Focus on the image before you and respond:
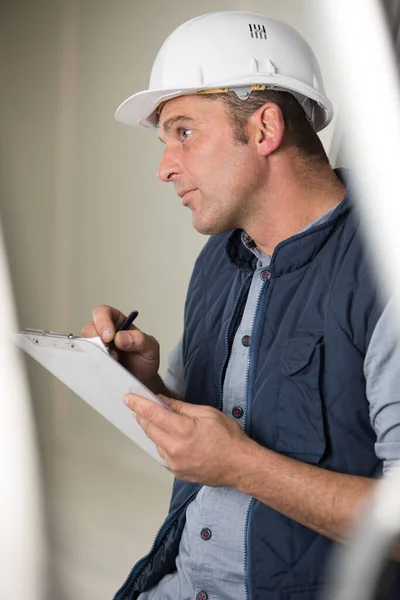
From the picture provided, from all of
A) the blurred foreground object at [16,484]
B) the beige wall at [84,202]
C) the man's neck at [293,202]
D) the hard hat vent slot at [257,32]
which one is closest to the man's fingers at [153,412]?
the man's neck at [293,202]

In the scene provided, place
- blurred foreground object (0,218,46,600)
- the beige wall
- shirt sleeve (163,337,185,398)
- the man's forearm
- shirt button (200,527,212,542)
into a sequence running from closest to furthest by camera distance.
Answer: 1. the man's forearm
2. shirt button (200,527,212,542)
3. shirt sleeve (163,337,185,398)
4. blurred foreground object (0,218,46,600)
5. the beige wall

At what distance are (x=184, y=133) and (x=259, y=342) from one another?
272 mm

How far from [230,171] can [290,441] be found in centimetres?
32

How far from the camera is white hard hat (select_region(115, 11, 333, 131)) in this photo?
0.91 metres

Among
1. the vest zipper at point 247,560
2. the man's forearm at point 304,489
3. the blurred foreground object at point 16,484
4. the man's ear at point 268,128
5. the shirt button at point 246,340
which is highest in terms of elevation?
the man's ear at point 268,128

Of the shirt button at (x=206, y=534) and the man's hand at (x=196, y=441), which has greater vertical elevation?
the man's hand at (x=196, y=441)

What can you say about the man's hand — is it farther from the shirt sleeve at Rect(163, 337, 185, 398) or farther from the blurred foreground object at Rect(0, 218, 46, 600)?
the blurred foreground object at Rect(0, 218, 46, 600)

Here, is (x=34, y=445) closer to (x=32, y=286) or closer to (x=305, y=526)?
(x=32, y=286)

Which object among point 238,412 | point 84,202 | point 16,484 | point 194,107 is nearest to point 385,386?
point 238,412

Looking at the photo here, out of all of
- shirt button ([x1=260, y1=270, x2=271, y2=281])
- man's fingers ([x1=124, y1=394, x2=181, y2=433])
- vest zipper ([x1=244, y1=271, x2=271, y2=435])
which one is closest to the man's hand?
man's fingers ([x1=124, y1=394, x2=181, y2=433])

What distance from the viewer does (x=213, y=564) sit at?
2.79 ft

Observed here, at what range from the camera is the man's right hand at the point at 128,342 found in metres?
0.91

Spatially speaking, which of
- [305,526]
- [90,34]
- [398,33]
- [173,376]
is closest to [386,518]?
[305,526]

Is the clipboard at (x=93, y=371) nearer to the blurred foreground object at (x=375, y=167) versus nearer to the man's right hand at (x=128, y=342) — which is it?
the man's right hand at (x=128, y=342)
